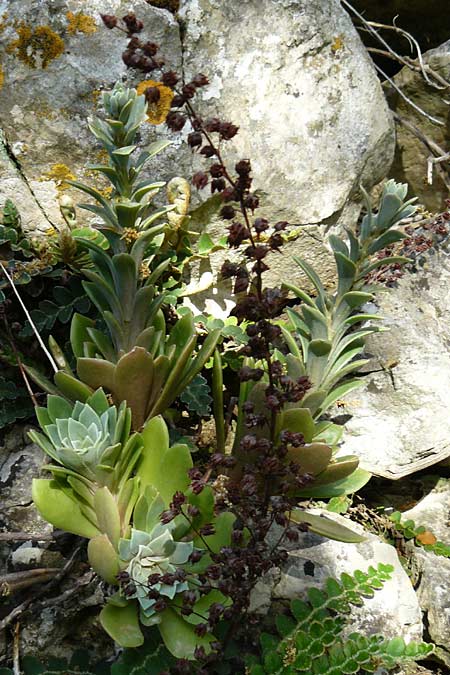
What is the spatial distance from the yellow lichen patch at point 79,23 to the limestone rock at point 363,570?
193 cm

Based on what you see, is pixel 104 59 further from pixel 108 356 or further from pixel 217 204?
pixel 108 356

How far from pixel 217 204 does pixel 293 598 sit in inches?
57.7

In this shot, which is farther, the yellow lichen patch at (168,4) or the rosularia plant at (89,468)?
the yellow lichen patch at (168,4)

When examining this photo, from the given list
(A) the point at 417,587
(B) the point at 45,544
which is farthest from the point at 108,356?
(A) the point at 417,587

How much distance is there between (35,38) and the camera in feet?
7.61

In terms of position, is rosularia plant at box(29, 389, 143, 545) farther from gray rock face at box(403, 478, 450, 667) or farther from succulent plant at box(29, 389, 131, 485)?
gray rock face at box(403, 478, 450, 667)

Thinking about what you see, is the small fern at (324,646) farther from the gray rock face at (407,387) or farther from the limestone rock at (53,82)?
the limestone rock at (53,82)

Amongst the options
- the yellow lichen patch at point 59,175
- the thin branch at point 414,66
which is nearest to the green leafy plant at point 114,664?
the yellow lichen patch at point 59,175

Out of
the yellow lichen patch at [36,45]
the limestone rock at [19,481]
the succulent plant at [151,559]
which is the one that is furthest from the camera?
the yellow lichen patch at [36,45]

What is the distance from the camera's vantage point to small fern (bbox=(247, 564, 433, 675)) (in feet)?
5.65

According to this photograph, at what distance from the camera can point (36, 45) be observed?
2.32 metres

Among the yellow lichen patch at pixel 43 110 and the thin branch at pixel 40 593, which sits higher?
the yellow lichen patch at pixel 43 110

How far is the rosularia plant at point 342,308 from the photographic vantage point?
2.05 m

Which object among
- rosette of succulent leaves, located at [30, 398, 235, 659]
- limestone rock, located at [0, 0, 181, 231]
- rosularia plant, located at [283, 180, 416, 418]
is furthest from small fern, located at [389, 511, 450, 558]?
limestone rock, located at [0, 0, 181, 231]
